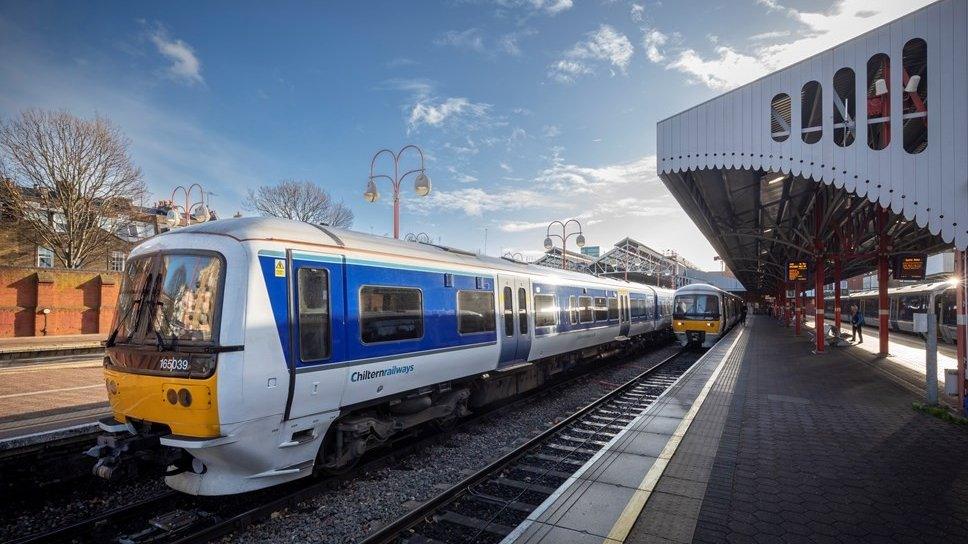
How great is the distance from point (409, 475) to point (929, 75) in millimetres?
11253

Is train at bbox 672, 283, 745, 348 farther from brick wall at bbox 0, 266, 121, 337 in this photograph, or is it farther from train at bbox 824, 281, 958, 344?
brick wall at bbox 0, 266, 121, 337

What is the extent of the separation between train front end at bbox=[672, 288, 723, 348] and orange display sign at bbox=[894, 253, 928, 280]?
20.9 ft

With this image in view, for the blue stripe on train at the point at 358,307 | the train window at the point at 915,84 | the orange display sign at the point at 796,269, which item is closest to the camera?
the blue stripe on train at the point at 358,307

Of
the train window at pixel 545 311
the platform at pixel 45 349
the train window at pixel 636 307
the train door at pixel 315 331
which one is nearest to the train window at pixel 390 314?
the train door at pixel 315 331

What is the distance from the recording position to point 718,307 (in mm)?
21016

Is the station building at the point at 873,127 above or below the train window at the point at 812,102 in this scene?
below

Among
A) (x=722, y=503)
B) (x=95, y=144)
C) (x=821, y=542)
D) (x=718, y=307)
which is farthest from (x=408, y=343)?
(x=95, y=144)

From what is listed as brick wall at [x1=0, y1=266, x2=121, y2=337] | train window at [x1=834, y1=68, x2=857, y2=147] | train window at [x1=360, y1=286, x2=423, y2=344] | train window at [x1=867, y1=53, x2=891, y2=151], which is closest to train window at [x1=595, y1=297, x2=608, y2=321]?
train window at [x1=834, y1=68, x2=857, y2=147]

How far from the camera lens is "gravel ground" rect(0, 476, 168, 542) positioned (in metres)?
5.28

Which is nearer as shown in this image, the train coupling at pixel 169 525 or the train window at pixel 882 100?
the train coupling at pixel 169 525

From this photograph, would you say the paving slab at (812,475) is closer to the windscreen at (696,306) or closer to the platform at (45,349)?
the windscreen at (696,306)

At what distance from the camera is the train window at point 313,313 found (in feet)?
17.8

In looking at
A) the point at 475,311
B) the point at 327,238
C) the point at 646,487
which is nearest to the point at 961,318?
the point at 646,487

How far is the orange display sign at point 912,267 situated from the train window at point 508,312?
45.8 feet
